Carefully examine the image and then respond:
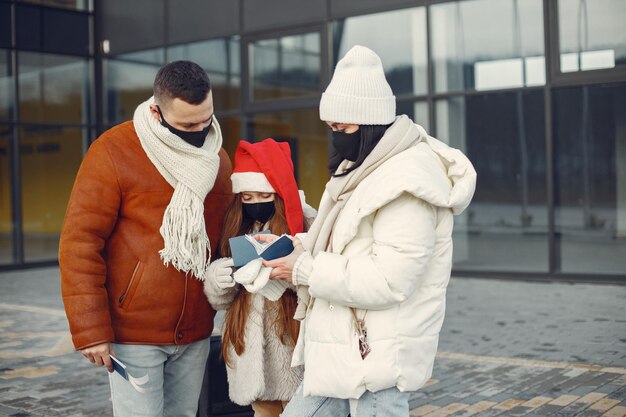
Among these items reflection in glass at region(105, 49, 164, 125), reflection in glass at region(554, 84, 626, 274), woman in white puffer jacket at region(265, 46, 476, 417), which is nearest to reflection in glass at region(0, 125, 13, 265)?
reflection in glass at region(105, 49, 164, 125)

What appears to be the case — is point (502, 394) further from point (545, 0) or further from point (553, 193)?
point (545, 0)

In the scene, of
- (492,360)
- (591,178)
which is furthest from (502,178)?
(492,360)

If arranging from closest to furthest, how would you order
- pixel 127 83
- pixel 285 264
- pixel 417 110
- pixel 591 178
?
pixel 285 264 → pixel 591 178 → pixel 417 110 → pixel 127 83

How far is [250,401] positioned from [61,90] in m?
13.9

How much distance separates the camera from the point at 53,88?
15930 mm

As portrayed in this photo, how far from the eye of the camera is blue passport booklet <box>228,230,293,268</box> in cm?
294

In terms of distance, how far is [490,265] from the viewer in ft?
40.6

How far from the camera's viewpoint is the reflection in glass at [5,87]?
15109mm

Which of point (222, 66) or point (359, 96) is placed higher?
point (222, 66)

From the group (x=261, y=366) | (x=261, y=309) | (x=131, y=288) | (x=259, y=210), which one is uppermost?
(x=259, y=210)

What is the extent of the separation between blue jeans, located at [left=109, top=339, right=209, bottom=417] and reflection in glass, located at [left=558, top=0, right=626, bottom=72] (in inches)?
375

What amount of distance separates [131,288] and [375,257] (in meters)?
1.01

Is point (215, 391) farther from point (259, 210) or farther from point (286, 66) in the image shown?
point (286, 66)

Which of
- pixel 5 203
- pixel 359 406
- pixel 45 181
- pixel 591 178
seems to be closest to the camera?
pixel 359 406
